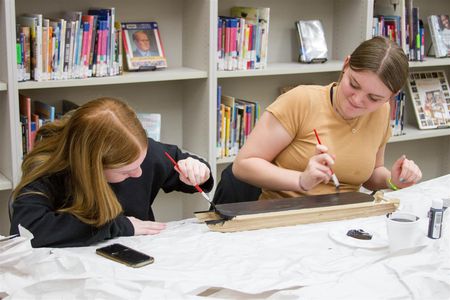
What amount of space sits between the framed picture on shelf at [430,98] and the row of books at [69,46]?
5.92 feet

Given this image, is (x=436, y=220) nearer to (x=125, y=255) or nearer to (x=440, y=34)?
(x=125, y=255)

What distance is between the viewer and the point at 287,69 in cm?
303

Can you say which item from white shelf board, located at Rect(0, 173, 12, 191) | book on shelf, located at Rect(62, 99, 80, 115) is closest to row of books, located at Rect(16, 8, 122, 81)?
book on shelf, located at Rect(62, 99, 80, 115)

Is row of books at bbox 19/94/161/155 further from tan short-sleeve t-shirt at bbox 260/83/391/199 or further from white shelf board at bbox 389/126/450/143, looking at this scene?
white shelf board at bbox 389/126/450/143

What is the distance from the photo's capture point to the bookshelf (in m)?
2.46

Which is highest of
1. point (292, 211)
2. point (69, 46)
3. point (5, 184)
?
point (69, 46)

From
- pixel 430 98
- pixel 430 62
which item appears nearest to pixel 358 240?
pixel 430 62

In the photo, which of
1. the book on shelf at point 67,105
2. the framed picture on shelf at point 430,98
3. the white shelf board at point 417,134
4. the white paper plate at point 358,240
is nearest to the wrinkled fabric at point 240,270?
the white paper plate at point 358,240

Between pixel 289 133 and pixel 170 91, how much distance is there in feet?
3.96

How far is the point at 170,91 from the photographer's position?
3.06 metres

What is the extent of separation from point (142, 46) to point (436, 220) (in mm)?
1686

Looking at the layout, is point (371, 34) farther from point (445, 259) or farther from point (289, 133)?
point (445, 259)

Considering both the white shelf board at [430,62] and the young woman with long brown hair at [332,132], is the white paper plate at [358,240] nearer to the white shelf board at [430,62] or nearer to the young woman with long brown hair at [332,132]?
the young woman with long brown hair at [332,132]

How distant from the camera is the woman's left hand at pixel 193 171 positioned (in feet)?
5.85
